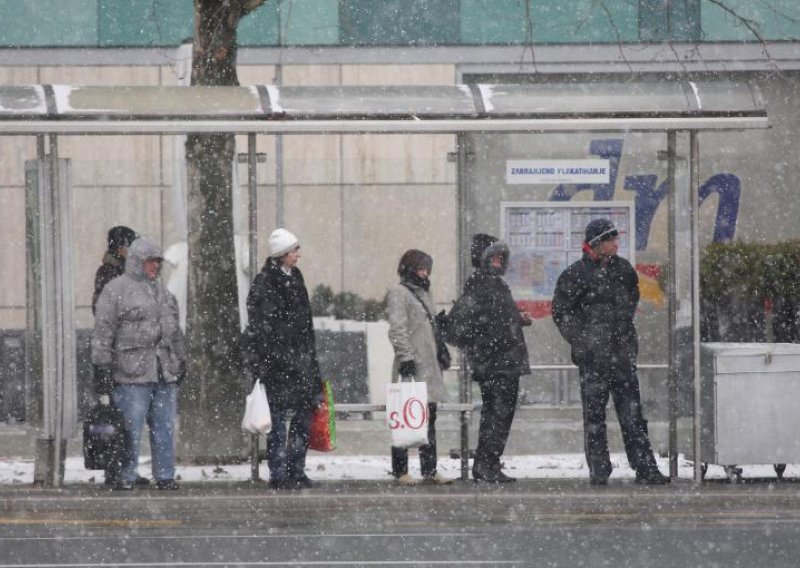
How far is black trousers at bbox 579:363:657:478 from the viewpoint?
12.7m

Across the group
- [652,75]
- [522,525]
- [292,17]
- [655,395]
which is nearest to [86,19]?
[292,17]

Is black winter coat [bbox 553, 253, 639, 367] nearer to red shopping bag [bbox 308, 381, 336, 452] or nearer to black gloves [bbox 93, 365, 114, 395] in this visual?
red shopping bag [bbox 308, 381, 336, 452]

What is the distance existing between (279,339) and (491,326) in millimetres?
1490

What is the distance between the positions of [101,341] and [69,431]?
2.71 ft

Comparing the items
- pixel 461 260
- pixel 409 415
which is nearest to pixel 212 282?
pixel 461 260

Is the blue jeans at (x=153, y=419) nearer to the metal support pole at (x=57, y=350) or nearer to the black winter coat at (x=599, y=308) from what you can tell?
the metal support pole at (x=57, y=350)

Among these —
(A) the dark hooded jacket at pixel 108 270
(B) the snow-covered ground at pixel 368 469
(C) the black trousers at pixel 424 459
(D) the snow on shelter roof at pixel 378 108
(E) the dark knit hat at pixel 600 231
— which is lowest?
(B) the snow-covered ground at pixel 368 469

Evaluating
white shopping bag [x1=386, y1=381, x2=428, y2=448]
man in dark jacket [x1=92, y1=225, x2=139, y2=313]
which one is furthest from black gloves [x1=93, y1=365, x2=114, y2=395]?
white shopping bag [x1=386, y1=381, x2=428, y2=448]

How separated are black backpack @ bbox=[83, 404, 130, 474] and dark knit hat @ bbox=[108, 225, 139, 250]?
1445 millimetres

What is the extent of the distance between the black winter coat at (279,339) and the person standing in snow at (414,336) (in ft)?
2.19

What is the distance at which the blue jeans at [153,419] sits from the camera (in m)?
12.5

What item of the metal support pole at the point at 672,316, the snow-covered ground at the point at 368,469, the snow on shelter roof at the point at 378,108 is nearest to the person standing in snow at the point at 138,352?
the snow-covered ground at the point at 368,469

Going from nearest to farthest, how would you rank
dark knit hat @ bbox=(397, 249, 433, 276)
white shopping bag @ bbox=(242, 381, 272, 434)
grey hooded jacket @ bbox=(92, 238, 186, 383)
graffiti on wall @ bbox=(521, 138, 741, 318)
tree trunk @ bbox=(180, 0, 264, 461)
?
white shopping bag @ bbox=(242, 381, 272, 434) → grey hooded jacket @ bbox=(92, 238, 186, 383) → dark knit hat @ bbox=(397, 249, 433, 276) → graffiti on wall @ bbox=(521, 138, 741, 318) → tree trunk @ bbox=(180, 0, 264, 461)

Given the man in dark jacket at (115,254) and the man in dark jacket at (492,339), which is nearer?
the man in dark jacket at (492,339)
